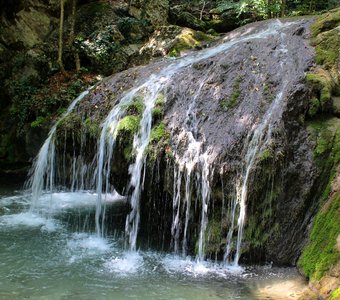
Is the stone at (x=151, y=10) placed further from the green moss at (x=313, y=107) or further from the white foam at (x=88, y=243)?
the white foam at (x=88, y=243)

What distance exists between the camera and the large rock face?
5.97 metres

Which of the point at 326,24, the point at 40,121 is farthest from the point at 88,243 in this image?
the point at 326,24

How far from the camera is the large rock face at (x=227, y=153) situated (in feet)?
19.6

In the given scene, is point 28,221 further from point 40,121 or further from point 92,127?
point 40,121

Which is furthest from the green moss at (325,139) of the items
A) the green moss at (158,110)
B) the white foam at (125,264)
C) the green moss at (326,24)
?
the white foam at (125,264)

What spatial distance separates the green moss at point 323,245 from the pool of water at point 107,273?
0.23 m

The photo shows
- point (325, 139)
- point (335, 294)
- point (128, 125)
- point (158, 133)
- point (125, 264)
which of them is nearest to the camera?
point (335, 294)

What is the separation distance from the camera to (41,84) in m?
11.0

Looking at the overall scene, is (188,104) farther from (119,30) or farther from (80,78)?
(119,30)

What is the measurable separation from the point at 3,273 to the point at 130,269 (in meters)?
1.67

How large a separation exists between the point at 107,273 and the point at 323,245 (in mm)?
2838

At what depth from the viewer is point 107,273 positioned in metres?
5.65

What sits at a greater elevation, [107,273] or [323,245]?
[323,245]

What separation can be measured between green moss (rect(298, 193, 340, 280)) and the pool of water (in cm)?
23
